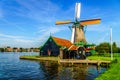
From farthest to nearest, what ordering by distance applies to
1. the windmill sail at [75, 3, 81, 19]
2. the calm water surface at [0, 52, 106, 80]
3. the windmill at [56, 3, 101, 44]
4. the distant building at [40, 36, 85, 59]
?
the windmill sail at [75, 3, 81, 19] → the windmill at [56, 3, 101, 44] → the distant building at [40, 36, 85, 59] → the calm water surface at [0, 52, 106, 80]

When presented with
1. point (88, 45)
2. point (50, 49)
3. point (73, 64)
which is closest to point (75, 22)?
point (88, 45)

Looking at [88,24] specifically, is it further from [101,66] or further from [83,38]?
[101,66]

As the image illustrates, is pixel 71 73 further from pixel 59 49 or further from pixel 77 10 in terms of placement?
pixel 77 10

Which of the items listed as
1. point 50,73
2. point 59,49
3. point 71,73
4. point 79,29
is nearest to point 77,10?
point 79,29

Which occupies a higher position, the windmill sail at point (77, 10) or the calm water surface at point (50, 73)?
the windmill sail at point (77, 10)

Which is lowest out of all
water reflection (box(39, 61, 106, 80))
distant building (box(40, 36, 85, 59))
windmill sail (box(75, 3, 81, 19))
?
water reflection (box(39, 61, 106, 80))

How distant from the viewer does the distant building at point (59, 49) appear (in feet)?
194

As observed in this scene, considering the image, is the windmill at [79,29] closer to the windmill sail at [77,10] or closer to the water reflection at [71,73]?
the windmill sail at [77,10]

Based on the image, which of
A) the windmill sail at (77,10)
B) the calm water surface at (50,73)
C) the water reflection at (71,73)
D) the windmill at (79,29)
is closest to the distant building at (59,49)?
the windmill at (79,29)

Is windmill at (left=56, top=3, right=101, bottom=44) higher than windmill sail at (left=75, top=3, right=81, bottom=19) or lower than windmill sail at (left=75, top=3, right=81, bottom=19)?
lower

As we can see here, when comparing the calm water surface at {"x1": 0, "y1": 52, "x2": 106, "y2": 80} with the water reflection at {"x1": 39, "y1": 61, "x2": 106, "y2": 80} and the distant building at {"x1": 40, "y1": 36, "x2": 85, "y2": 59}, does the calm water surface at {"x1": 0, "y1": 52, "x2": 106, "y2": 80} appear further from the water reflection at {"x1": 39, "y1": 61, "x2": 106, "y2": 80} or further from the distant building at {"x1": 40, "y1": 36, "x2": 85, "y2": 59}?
the distant building at {"x1": 40, "y1": 36, "x2": 85, "y2": 59}

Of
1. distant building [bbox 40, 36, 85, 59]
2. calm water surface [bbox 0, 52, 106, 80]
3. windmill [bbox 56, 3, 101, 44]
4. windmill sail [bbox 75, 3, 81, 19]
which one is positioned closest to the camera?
calm water surface [bbox 0, 52, 106, 80]

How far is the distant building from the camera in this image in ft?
194

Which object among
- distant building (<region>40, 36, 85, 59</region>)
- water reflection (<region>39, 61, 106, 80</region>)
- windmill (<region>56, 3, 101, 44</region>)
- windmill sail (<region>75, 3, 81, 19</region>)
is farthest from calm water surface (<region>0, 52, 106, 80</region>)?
windmill sail (<region>75, 3, 81, 19</region>)
